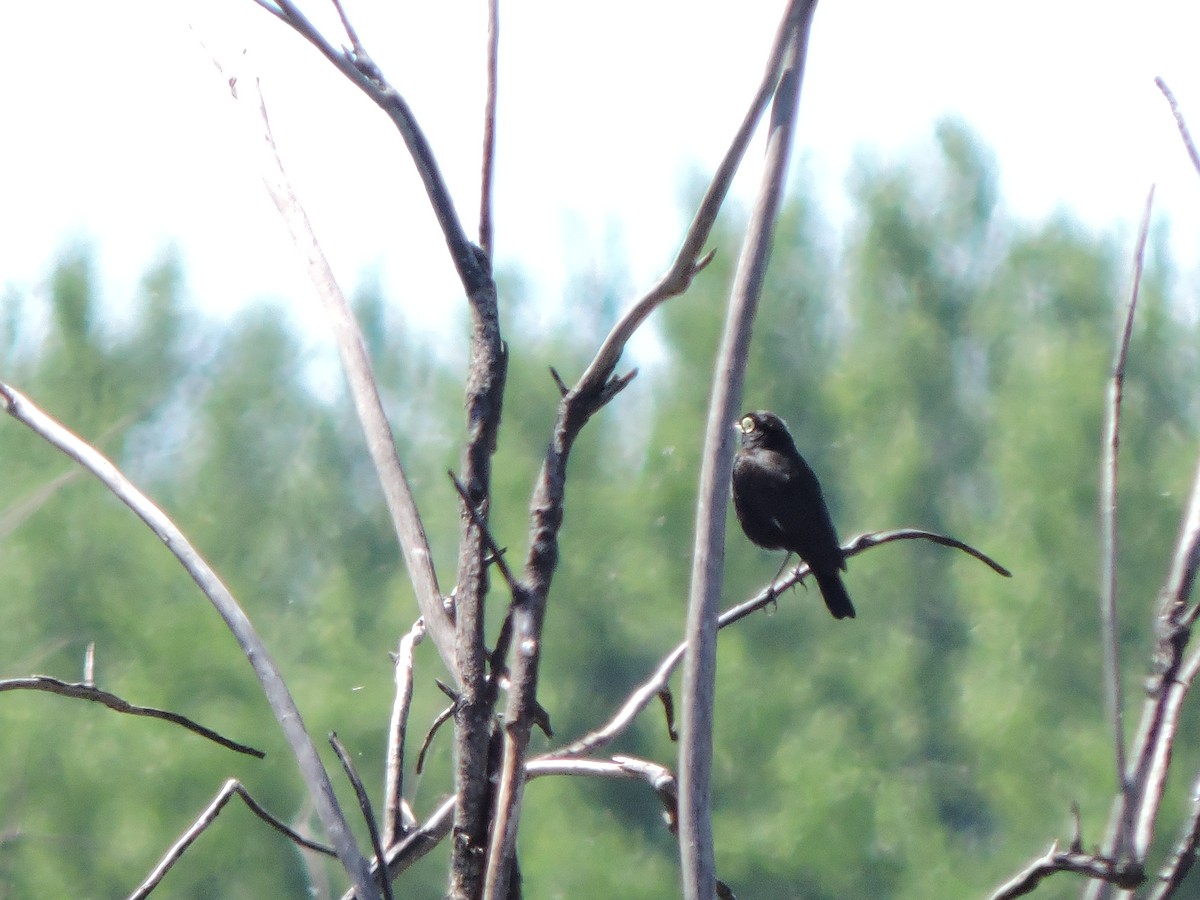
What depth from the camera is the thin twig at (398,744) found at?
1117mm

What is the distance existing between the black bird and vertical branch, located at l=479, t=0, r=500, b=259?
142 inches

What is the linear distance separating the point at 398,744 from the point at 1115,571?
26.0 inches

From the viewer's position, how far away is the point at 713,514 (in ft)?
2.53

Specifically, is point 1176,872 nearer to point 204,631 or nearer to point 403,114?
point 403,114

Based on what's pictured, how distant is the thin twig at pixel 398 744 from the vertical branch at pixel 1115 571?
21.9 inches

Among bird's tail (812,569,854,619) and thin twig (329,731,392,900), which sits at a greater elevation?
bird's tail (812,569,854,619)

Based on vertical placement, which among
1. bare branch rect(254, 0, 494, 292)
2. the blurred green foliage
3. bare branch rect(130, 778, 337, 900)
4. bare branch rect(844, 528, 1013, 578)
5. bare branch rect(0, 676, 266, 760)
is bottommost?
bare branch rect(130, 778, 337, 900)

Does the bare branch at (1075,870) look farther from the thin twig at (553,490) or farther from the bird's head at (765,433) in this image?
the bird's head at (765,433)

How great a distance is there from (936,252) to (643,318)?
15.0 m

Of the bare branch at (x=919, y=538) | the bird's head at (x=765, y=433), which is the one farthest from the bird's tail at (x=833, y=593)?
the bare branch at (x=919, y=538)

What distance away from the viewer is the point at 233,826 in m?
10.9

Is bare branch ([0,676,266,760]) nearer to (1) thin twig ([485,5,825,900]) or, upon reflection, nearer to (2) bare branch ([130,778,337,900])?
(2) bare branch ([130,778,337,900])

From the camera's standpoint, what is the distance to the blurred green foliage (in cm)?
1077

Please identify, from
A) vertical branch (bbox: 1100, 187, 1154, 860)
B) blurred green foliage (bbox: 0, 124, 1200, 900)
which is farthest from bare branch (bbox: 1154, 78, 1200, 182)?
blurred green foliage (bbox: 0, 124, 1200, 900)
